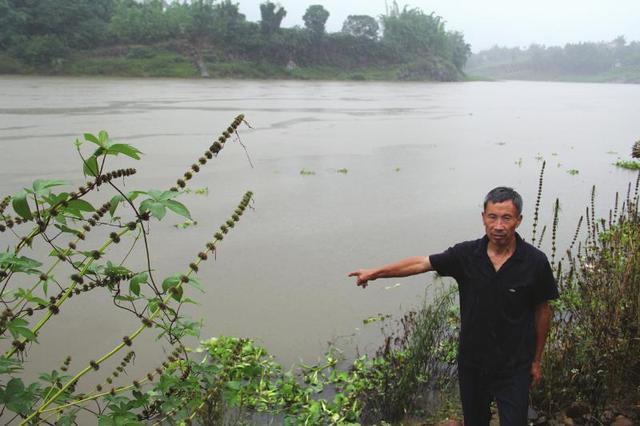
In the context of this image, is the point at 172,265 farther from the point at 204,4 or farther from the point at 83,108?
the point at 204,4

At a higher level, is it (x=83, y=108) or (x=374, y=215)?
(x=83, y=108)

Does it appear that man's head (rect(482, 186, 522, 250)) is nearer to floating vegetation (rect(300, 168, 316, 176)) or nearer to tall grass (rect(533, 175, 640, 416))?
tall grass (rect(533, 175, 640, 416))

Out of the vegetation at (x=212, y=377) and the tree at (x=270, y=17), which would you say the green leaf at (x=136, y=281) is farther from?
the tree at (x=270, y=17)

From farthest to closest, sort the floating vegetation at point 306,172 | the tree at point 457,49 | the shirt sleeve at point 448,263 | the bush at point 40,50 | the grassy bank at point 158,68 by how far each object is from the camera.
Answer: the tree at point 457,49, the grassy bank at point 158,68, the bush at point 40,50, the floating vegetation at point 306,172, the shirt sleeve at point 448,263

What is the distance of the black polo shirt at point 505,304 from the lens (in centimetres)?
206

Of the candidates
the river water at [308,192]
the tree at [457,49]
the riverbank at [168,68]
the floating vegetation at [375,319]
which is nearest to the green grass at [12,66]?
the riverbank at [168,68]

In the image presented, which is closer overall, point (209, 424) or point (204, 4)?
point (209, 424)

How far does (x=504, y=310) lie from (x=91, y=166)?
61.2 inches

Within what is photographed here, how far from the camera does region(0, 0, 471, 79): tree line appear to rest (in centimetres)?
4631

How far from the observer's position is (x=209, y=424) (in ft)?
8.21

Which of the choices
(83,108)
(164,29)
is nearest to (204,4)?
(164,29)

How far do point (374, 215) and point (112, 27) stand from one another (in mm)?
54507

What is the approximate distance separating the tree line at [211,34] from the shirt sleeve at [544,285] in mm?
48288

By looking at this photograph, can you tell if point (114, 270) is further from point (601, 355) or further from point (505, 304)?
point (601, 355)
